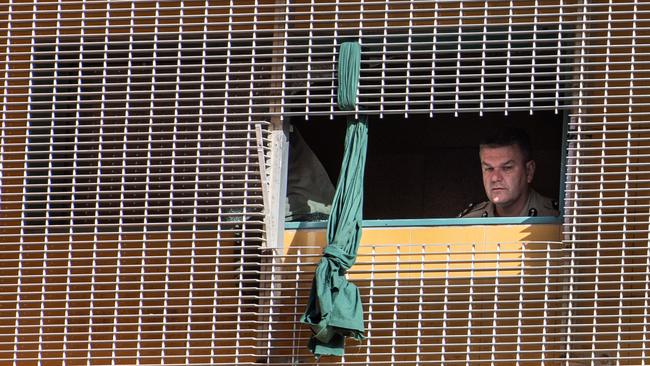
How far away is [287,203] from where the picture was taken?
12883 millimetres

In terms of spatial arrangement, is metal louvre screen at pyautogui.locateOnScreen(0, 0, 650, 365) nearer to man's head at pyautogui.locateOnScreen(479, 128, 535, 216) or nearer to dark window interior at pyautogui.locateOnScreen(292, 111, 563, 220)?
man's head at pyautogui.locateOnScreen(479, 128, 535, 216)

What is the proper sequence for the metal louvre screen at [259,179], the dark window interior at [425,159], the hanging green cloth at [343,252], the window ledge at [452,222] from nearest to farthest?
the hanging green cloth at [343,252] → the metal louvre screen at [259,179] → the window ledge at [452,222] → the dark window interior at [425,159]

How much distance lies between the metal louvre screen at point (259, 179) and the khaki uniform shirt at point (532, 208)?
599 millimetres

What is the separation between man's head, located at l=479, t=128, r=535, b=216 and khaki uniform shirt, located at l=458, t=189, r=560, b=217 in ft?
0.15

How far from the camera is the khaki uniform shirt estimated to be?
12781mm

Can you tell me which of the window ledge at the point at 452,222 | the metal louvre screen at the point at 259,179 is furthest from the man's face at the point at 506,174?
the window ledge at the point at 452,222

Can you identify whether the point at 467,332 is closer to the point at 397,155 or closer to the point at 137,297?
the point at 137,297

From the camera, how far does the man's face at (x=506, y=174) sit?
12.9 metres

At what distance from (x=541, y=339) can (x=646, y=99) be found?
1773 millimetres

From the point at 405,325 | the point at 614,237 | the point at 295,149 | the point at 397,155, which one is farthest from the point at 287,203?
the point at 397,155

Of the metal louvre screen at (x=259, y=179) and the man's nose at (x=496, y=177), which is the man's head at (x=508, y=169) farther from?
the metal louvre screen at (x=259, y=179)

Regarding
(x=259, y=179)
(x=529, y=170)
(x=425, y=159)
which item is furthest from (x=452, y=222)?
(x=425, y=159)

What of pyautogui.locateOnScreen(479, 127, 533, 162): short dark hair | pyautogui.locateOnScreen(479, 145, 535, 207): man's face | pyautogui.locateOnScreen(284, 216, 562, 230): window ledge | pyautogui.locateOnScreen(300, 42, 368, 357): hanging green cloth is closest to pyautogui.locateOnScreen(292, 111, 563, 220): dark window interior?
pyautogui.locateOnScreen(479, 127, 533, 162): short dark hair

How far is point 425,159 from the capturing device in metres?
16.2
